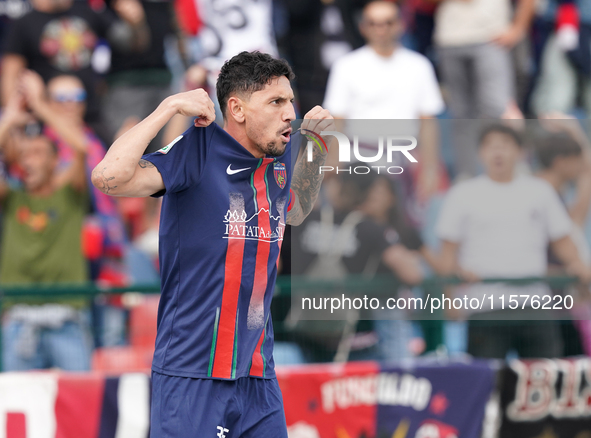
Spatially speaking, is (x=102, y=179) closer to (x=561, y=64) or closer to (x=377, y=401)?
(x=377, y=401)

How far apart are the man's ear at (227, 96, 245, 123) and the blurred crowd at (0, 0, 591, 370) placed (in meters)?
2.23

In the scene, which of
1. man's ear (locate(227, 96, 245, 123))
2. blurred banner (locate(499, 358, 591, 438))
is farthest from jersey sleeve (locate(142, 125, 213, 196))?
blurred banner (locate(499, 358, 591, 438))

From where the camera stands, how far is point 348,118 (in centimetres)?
718

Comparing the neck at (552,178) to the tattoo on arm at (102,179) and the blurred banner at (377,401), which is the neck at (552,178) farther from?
the tattoo on arm at (102,179)

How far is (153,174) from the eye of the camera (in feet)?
11.2

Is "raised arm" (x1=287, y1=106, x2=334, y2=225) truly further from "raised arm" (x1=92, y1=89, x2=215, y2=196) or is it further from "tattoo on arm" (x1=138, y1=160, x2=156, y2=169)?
"tattoo on arm" (x1=138, y1=160, x2=156, y2=169)

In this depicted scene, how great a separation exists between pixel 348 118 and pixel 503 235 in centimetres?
192

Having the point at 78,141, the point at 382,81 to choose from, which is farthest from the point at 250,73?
the point at 382,81

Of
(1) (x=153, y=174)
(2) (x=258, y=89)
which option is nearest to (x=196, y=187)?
(1) (x=153, y=174)

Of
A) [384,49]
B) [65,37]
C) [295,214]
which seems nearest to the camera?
[295,214]

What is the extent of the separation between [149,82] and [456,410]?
4731 mm

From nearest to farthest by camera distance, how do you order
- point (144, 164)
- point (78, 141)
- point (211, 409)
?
1. point (144, 164)
2. point (211, 409)
3. point (78, 141)

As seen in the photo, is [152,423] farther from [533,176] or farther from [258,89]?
[533,176]

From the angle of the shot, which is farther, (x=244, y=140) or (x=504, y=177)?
(x=504, y=177)
